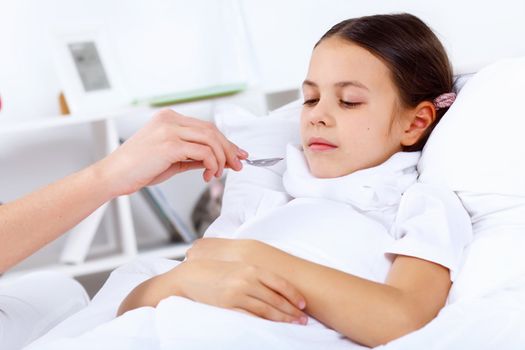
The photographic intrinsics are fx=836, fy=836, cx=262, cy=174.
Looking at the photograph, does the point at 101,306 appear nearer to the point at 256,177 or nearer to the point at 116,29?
the point at 256,177

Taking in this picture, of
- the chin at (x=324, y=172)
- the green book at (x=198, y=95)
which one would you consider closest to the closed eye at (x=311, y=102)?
the chin at (x=324, y=172)

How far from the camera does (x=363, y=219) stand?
4.09 feet

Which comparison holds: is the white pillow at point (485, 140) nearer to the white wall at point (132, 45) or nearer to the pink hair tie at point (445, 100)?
the pink hair tie at point (445, 100)

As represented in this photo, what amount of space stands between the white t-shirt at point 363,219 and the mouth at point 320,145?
52mm

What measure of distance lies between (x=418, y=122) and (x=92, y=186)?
0.62 metres

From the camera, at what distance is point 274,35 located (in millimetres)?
2988

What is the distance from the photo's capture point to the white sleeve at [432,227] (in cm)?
112

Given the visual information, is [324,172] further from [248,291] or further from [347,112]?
[248,291]

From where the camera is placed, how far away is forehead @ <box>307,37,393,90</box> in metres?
1.40

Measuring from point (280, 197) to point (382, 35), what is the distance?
1.10 feet

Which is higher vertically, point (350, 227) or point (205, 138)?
point (205, 138)

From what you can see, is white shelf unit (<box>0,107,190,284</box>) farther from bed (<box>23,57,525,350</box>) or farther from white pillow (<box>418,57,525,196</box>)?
white pillow (<box>418,57,525,196</box>)

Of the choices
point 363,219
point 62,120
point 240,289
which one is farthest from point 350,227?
point 62,120

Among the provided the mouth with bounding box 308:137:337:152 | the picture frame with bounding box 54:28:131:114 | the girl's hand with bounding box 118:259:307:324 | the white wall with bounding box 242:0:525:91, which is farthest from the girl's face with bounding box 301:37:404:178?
the picture frame with bounding box 54:28:131:114
